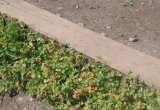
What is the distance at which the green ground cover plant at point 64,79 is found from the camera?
161 inches

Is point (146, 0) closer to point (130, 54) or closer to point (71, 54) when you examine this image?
point (130, 54)

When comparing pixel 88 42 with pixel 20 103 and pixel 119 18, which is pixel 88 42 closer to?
pixel 119 18

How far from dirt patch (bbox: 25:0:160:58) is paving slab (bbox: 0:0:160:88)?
213mm

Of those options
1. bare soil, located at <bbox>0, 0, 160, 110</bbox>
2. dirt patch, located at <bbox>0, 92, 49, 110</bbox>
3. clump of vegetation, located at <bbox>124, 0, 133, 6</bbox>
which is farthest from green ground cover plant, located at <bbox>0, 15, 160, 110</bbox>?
clump of vegetation, located at <bbox>124, 0, 133, 6</bbox>

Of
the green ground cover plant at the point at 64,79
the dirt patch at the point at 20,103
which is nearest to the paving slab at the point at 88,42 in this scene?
the green ground cover plant at the point at 64,79

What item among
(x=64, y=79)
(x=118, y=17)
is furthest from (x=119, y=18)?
(x=64, y=79)

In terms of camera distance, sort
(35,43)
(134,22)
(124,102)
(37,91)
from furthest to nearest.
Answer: (134,22) → (35,43) → (37,91) → (124,102)

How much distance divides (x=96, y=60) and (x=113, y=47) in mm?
351

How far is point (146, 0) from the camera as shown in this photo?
5.69m

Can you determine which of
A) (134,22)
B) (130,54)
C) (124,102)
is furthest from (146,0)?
(124,102)

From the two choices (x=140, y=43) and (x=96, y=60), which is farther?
(x=140, y=43)

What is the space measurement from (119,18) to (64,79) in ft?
4.99

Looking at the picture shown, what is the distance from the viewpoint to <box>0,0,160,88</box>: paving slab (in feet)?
14.6

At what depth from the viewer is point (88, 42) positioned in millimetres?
4809
